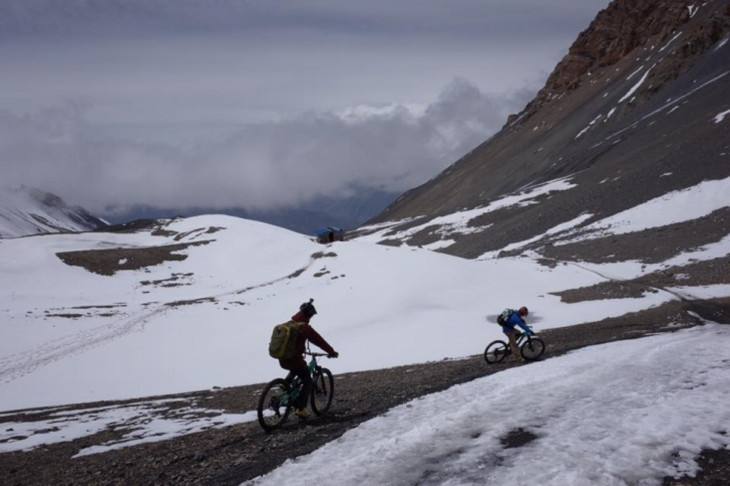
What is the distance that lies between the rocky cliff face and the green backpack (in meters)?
51.4

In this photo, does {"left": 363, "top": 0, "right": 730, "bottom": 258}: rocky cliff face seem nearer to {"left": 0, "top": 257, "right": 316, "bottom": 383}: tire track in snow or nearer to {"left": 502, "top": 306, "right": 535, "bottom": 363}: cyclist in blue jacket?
{"left": 502, "top": 306, "right": 535, "bottom": 363}: cyclist in blue jacket

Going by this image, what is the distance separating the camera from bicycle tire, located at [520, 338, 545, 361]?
17703 mm

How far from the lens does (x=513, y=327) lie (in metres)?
18.0


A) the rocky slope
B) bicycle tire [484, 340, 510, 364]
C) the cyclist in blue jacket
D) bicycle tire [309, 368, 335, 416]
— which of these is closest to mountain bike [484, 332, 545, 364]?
bicycle tire [484, 340, 510, 364]

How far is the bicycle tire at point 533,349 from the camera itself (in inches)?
697

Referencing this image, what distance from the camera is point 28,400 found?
23797mm

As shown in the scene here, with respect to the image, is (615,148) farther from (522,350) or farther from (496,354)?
(522,350)

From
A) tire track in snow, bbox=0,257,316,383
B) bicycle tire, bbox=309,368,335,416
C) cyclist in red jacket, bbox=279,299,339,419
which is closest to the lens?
cyclist in red jacket, bbox=279,299,339,419

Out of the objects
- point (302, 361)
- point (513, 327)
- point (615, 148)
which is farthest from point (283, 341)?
point (615, 148)

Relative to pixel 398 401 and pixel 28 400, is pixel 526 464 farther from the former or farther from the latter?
pixel 28 400

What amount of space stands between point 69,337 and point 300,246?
4238 cm

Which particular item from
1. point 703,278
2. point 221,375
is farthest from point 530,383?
point 703,278

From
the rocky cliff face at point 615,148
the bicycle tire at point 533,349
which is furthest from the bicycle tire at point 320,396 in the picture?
the rocky cliff face at point 615,148

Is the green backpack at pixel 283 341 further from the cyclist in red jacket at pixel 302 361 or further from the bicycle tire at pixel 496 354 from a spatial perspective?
the bicycle tire at pixel 496 354
